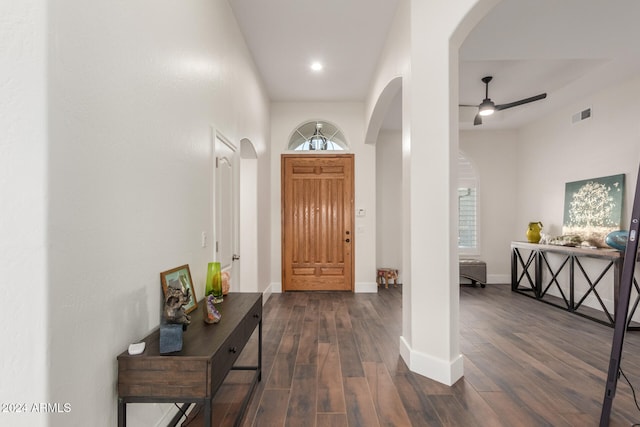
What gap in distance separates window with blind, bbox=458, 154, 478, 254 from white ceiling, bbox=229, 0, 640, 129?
63.8 inches

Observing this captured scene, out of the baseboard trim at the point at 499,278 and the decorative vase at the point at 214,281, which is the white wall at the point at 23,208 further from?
the baseboard trim at the point at 499,278

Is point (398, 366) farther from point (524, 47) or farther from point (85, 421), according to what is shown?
point (524, 47)

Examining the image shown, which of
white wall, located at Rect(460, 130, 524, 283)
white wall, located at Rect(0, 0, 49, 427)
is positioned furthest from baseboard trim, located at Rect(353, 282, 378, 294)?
white wall, located at Rect(0, 0, 49, 427)

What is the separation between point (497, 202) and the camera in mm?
6184

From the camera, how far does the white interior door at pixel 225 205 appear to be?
269cm

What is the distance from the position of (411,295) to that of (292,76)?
337 centimetres

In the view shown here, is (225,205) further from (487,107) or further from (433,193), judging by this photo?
(487,107)

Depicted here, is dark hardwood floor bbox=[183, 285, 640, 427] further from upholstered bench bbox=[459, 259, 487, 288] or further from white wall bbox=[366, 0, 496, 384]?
upholstered bench bbox=[459, 259, 487, 288]

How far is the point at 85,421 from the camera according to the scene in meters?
1.14

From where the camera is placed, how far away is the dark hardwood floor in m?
1.98

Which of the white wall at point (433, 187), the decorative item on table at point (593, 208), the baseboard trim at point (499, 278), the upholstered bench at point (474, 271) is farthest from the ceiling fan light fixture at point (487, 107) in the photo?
the baseboard trim at point (499, 278)

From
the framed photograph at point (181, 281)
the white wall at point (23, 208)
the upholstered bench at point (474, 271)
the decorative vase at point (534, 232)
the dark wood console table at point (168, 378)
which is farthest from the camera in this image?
the upholstered bench at point (474, 271)

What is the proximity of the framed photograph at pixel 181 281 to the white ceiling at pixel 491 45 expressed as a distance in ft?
8.35

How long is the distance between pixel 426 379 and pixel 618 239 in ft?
10.7
